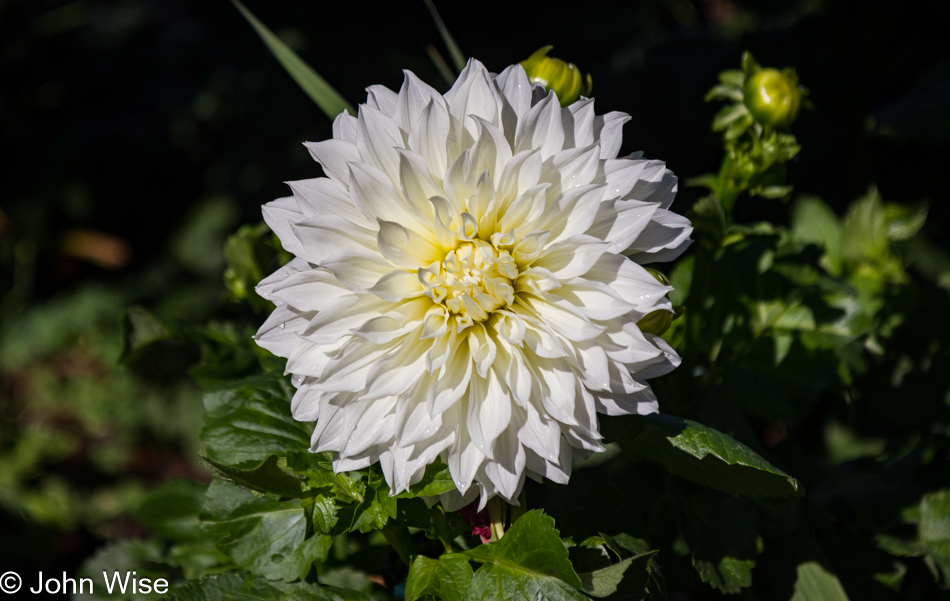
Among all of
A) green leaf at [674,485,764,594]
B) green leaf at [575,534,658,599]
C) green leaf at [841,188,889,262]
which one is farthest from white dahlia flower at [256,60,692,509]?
green leaf at [841,188,889,262]

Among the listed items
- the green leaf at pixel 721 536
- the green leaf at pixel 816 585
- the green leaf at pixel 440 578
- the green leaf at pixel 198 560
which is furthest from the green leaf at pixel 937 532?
the green leaf at pixel 198 560

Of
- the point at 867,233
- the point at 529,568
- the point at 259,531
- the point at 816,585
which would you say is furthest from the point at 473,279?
the point at 867,233

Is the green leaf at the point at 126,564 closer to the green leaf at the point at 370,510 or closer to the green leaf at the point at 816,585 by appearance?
the green leaf at the point at 370,510

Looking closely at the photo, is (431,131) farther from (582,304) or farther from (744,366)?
(744,366)

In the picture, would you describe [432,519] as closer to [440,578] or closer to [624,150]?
[440,578]

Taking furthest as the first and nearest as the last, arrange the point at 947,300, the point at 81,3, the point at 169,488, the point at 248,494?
the point at 81,3 → the point at 947,300 → the point at 169,488 → the point at 248,494

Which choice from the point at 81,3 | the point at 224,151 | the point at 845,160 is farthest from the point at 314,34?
the point at 845,160
